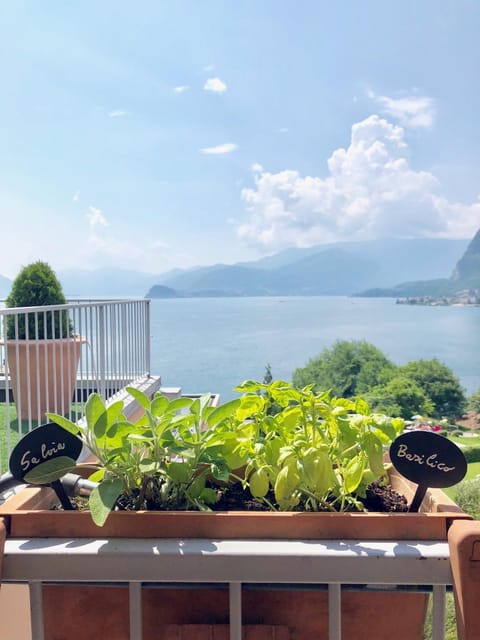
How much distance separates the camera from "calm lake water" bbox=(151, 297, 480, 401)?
36.5 meters

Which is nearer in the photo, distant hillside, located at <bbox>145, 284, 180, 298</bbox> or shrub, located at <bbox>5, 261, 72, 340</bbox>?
shrub, located at <bbox>5, 261, 72, 340</bbox>

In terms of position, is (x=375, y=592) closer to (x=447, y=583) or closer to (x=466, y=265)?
(x=447, y=583)

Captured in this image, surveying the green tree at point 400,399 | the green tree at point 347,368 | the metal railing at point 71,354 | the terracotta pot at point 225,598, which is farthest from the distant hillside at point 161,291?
the terracotta pot at point 225,598

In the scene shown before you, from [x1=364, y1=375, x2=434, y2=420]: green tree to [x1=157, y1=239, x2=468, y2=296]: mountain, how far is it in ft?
162

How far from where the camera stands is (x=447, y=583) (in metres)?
0.57

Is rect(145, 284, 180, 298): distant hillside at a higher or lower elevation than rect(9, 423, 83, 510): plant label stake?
higher

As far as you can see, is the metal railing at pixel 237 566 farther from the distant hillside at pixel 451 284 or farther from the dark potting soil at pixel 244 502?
the distant hillside at pixel 451 284

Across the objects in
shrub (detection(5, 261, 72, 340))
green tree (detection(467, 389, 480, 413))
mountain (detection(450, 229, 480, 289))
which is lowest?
green tree (detection(467, 389, 480, 413))

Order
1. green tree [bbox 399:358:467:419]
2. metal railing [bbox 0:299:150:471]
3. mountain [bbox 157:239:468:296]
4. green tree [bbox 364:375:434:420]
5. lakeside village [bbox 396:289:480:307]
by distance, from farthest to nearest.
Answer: mountain [bbox 157:239:468:296] → lakeside village [bbox 396:289:480:307] → green tree [bbox 399:358:467:419] → green tree [bbox 364:375:434:420] → metal railing [bbox 0:299:150:471]

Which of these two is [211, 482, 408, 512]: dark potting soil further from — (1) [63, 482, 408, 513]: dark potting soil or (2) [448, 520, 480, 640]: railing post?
(2) [448, 520, 480, 640]: railing post

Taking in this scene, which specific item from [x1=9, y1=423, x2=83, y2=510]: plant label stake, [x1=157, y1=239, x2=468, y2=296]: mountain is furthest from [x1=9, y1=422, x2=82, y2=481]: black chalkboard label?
[x1=157, y1=239, x2=468, y2=296]: mountain

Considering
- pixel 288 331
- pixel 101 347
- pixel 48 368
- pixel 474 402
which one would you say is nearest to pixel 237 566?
pixel 101 347

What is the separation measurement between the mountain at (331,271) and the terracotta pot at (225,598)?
6638 cm

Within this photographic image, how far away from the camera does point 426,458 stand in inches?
25.8
